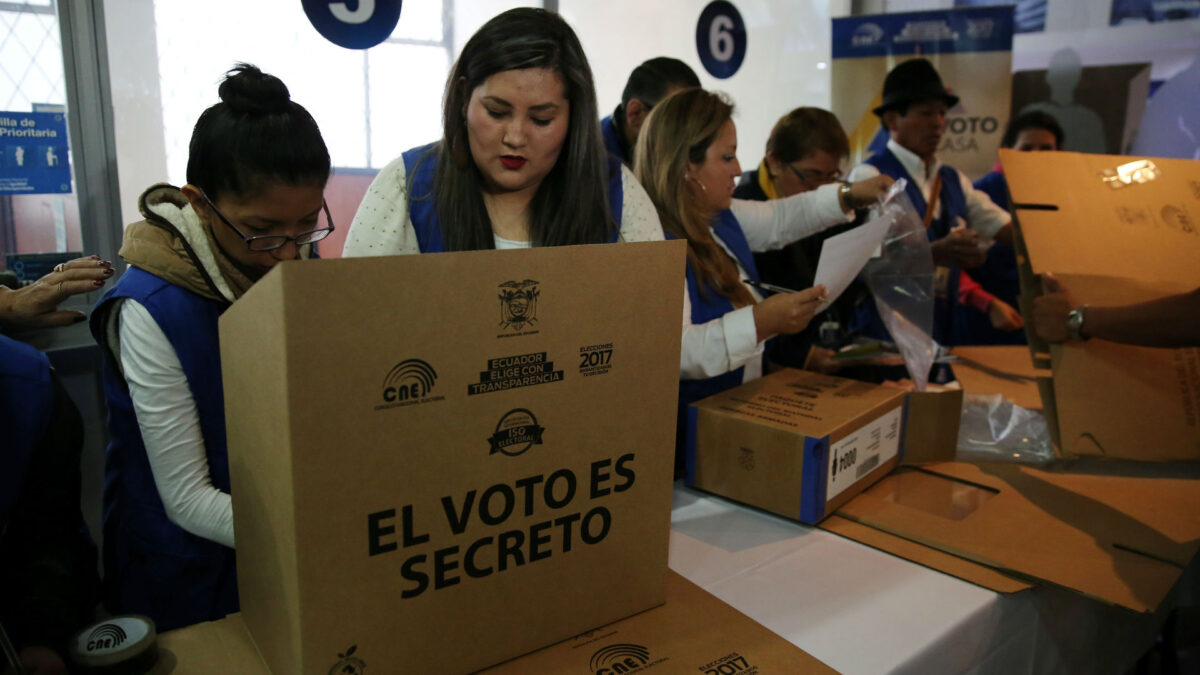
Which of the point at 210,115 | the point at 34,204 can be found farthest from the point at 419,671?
the point at 34,204

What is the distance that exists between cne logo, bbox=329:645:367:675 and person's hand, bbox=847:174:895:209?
1512 mm

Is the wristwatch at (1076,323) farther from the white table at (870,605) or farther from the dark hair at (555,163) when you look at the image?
the dark hair at (555,163)

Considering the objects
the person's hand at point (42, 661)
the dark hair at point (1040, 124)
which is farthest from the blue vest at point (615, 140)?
the dark hair at point (1040, 124)

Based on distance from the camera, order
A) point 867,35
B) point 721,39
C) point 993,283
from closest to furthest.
Result: point 993,283
point 867,35
point 721,39

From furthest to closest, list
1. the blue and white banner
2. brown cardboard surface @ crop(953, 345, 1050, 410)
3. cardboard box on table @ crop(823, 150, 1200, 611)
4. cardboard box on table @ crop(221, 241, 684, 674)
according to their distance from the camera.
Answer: the blue and white banner
brown cardboard surface @ crop(953, 345, 1050, 410)
cardboard box on table @ crop(823, 150, 1200, 611)
cardboard box on table @ crop(221, 241, 684, 674)

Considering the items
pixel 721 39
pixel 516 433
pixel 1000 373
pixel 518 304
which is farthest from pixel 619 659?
pixel 721 39

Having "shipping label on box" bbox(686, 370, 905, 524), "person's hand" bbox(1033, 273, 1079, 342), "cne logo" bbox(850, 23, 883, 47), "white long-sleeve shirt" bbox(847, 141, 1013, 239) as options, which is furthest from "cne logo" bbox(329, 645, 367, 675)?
"cne logo" bbox(850, 23, 883, 47)

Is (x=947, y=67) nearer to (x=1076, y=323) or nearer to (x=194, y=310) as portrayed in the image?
(x=1076, y=323)

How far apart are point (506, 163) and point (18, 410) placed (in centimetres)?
72

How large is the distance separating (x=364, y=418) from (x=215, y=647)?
12.8 inches

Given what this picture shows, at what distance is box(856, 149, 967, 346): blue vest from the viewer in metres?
2.53

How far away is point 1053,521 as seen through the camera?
1.17m

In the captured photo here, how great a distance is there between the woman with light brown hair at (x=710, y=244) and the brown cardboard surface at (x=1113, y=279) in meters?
0.40

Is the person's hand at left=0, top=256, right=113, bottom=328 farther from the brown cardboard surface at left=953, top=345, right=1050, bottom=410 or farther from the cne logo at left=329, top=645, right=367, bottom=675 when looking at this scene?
the brown cardboard surface at left=953, top=345, right=1050, bottom=410
